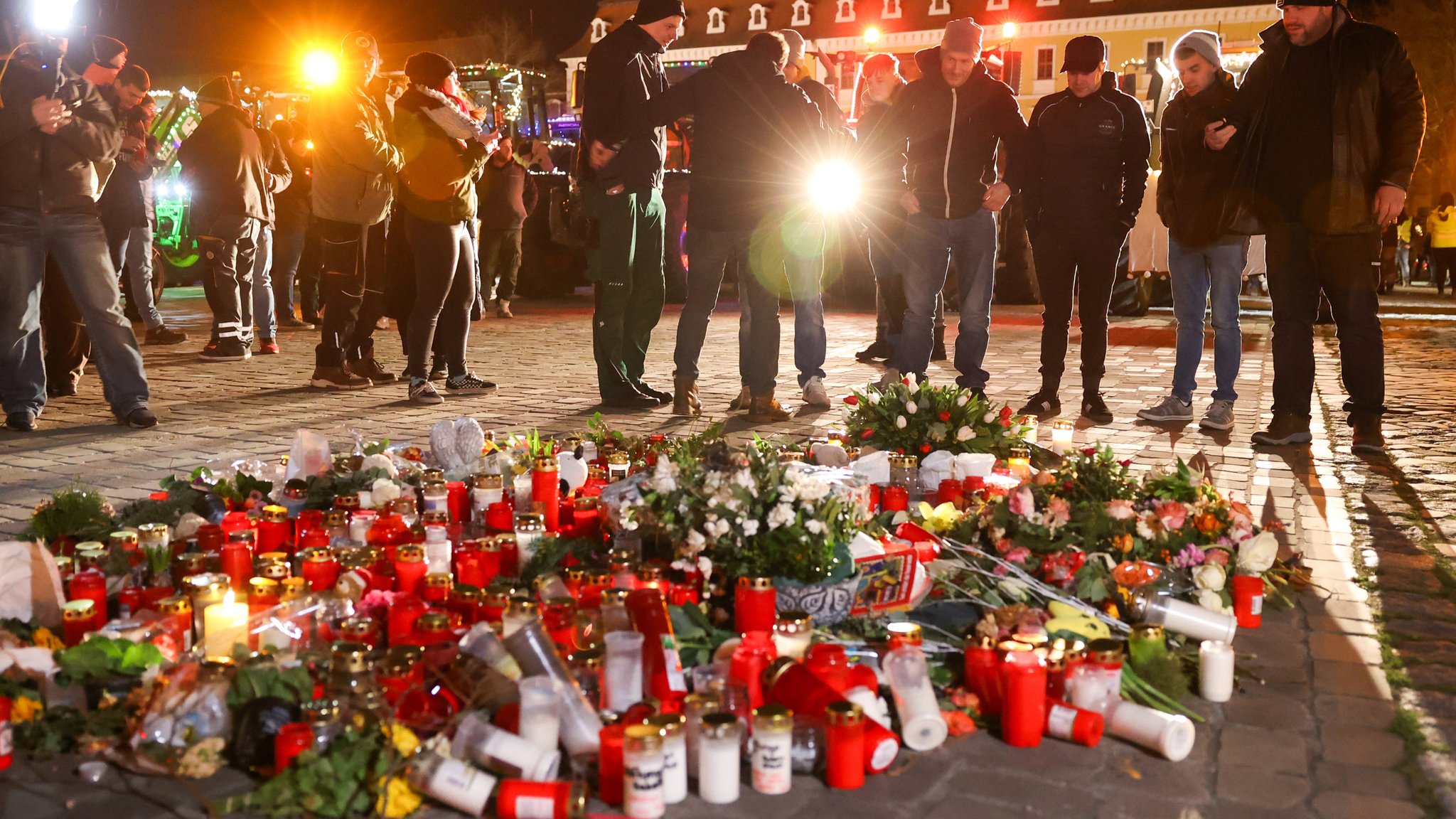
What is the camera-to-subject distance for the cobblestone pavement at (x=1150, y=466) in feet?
8.10

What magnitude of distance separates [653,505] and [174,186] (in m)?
16.8

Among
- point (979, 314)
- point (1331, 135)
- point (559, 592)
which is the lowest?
point (559, 592)

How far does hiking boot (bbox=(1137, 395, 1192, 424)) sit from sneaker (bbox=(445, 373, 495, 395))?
158 inches

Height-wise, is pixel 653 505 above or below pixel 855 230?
below

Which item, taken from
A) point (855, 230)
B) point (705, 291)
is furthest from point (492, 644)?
point (855, 230)

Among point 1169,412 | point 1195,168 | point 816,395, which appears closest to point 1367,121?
point 1195,168

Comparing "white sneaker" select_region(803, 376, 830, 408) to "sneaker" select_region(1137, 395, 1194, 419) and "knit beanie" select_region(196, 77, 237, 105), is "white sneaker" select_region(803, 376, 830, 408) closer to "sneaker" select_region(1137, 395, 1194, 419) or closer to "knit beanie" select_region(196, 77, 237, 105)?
"sneaker" select_region(1137, 395, 1194, 419)

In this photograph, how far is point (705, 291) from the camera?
6957mm

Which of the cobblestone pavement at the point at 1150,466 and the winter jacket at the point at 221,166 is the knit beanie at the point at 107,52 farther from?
the winter jacket at the point at 221,166

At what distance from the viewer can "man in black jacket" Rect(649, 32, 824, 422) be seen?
6.71 meters

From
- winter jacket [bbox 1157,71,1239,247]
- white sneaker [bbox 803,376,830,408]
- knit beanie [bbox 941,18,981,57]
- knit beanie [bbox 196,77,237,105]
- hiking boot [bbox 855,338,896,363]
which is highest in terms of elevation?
knit beanie [bbox 196,77,237,105]

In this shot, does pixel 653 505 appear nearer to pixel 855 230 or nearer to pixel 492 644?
pixel 492 644

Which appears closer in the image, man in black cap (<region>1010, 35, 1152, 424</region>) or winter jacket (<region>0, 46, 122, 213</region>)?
winter jacket (<region>0, 46, 122, 213</region>)

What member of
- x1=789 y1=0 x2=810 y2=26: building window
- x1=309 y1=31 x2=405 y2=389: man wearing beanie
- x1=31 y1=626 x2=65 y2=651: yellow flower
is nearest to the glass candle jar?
x1=31 y1=626 x2=65 y2=651: yellow flower
